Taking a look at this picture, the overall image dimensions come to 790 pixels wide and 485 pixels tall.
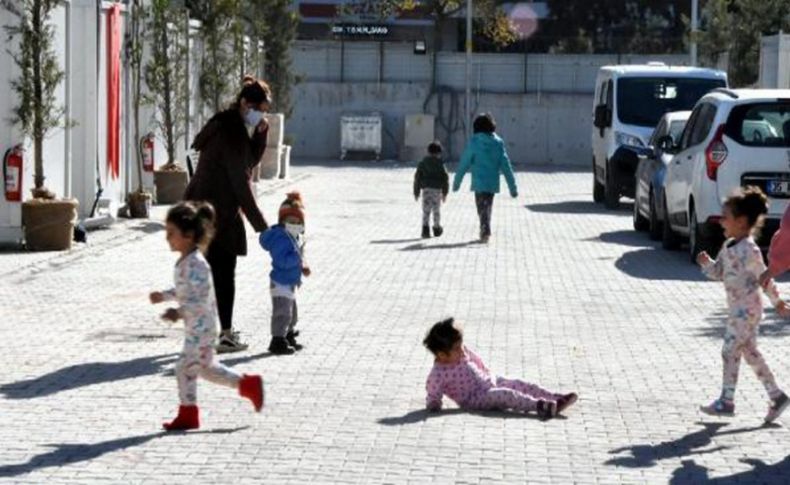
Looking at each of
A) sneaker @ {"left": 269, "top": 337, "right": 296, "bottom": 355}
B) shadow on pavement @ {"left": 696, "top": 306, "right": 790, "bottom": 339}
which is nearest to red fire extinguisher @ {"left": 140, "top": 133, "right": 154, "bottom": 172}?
shadow on pavement @ {"left": 696, "top": 306, "right": 790, "bottom": 339}


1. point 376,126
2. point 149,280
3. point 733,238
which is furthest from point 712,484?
point 376,126

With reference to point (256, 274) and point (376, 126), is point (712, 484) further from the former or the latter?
point (376, 126)

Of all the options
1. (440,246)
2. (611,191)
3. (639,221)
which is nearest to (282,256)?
(440,246)

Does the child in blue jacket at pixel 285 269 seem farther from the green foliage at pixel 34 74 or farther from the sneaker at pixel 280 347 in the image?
the green foliage at pixel 34 74

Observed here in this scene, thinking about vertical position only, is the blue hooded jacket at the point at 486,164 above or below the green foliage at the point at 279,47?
below

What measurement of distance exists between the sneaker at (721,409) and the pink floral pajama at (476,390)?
2.69 feet

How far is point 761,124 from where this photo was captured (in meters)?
20.3

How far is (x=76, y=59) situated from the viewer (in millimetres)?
23375

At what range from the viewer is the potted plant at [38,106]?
20.2m

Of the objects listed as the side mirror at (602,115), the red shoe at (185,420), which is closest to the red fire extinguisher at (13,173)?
the red shoe at (185,420)

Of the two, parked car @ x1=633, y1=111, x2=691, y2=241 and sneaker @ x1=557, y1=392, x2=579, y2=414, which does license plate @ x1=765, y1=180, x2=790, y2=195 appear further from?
sneaker @ x1=557, y1=392, x2=579, y2=414

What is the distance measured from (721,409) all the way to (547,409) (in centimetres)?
92

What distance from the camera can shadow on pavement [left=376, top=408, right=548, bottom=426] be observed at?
401 inches

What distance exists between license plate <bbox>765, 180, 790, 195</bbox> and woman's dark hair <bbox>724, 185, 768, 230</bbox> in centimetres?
961
